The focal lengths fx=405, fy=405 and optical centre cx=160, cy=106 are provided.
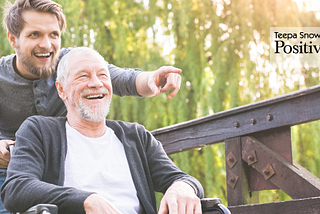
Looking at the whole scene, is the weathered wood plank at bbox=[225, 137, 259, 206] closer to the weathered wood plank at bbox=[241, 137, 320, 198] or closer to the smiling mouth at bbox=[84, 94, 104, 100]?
the weathered wood plank at bbox=[241, 137, 320, 198]

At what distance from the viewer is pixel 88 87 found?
5.97 feet

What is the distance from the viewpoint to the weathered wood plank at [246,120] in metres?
2.29

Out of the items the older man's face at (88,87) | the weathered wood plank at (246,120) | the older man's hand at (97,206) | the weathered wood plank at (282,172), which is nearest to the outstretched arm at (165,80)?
the older man's face at (88,87)

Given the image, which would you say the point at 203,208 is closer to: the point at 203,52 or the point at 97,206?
the point at 97,206

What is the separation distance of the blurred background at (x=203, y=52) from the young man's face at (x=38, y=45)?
8.85ft

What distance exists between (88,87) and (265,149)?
125 cm

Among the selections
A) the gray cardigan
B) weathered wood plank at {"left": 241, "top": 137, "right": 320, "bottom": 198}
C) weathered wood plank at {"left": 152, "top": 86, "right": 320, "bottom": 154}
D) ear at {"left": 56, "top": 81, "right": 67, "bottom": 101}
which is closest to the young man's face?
ear at {"left": 56, "top": 81, "right": 67, "bottom": 101}

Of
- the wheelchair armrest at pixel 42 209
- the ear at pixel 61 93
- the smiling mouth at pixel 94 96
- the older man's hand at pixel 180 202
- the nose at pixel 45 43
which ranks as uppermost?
the nose at pixel 45 43

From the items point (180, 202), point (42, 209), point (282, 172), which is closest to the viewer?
point (42, 209)

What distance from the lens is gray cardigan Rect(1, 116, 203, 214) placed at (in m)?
1.48

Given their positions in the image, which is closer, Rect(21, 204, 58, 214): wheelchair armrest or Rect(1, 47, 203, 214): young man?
Rect(21, 204, 58, 214): wheelchair armrest

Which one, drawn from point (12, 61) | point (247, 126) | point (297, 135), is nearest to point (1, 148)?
point (12, 61)

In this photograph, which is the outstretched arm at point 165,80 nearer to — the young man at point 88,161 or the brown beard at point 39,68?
the young man at point 88,161

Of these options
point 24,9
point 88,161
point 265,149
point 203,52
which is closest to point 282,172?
point 265,149
